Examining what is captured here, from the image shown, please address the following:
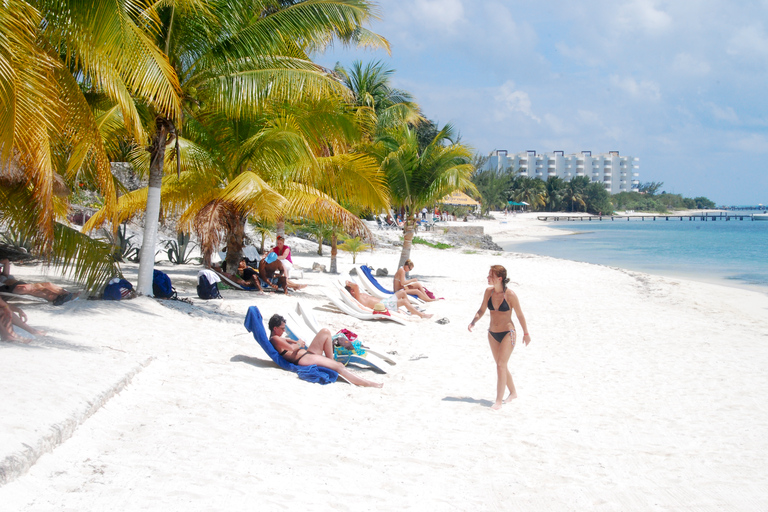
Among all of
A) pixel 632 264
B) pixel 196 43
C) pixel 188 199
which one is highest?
pixel 196 43

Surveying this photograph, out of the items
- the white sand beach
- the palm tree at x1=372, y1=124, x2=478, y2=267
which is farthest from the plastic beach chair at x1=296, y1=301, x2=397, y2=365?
the palm tree at x1=372, y1=124, x2=478, y2=267

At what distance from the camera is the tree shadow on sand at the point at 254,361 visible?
5523 millimetres

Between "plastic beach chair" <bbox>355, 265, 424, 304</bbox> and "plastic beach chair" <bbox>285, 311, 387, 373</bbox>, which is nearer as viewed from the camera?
"plastic beach chair" <bbox>285, 311, 387, 373</bbox>

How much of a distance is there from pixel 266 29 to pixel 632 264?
23394 mm

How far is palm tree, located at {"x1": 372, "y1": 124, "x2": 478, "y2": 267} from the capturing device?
13.9 metres

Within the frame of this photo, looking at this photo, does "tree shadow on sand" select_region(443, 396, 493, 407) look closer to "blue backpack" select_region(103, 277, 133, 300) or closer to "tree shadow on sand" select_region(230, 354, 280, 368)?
"tree shadow on sand" select_region(230, 354, 280, 368)

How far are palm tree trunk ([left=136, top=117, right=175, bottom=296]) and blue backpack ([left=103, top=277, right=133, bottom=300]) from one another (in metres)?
0.43

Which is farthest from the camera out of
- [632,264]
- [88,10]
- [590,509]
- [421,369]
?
[632,264]

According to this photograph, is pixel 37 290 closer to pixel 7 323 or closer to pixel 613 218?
pixel 7 323

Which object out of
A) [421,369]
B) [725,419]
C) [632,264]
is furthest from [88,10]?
[632,264]

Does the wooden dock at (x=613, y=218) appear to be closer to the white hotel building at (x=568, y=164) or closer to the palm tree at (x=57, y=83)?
the white hotel building at (x=568, y=164)

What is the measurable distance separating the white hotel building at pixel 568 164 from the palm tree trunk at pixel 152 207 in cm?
14690

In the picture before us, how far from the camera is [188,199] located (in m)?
9.71

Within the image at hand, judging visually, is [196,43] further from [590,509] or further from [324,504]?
[590,509]
